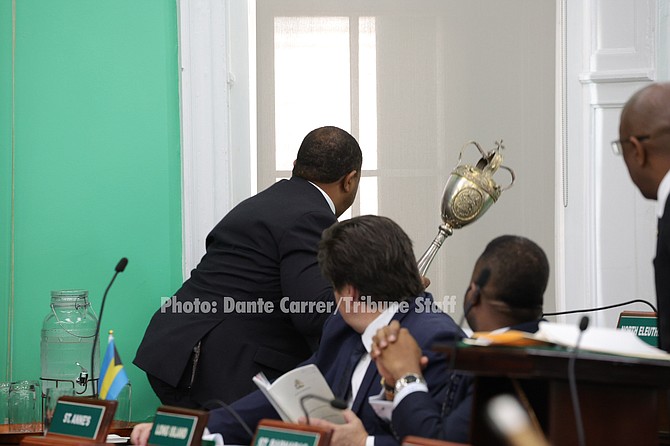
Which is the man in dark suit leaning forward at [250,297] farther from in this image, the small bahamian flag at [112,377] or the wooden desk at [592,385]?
the wooden desk at [592,385]

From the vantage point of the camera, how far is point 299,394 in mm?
2211

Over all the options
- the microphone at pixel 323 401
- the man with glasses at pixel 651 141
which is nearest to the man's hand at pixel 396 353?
the microphone at pixel 323 401

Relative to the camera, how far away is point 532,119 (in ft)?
14.9

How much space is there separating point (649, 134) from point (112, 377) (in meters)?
1.32

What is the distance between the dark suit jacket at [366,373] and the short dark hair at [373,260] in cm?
7

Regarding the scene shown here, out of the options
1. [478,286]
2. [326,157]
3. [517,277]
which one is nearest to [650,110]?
[517,277]

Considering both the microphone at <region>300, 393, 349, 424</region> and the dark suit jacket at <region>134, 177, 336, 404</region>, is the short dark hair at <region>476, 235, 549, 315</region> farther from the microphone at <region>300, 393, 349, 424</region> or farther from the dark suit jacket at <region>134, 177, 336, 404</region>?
the dark suit jacket at <region>134, 177, 336, 404</region>

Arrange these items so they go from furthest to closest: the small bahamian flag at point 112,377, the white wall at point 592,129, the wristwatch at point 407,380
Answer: the white wall at point 592,129
the small bahamian flag at point 112,377
the wristwatch at point 407,380

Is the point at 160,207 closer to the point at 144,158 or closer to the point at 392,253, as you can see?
the point at 144,158

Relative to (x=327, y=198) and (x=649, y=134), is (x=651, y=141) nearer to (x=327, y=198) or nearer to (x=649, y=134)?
(x=649, y=134)

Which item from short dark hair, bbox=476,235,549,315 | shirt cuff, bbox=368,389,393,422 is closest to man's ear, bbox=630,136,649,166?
short dark hair, bbox=476,235,549,315

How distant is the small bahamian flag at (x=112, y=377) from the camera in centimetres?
226

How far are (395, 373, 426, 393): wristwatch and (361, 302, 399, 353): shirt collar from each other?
30 centimetres

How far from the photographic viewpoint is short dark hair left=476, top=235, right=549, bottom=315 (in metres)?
2.12
